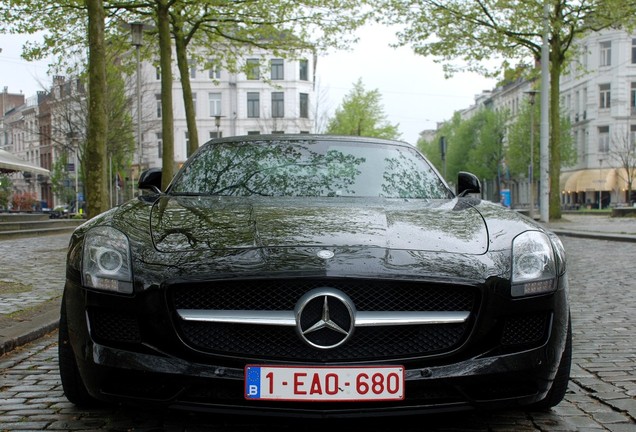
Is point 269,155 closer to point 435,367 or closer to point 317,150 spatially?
point 317,150

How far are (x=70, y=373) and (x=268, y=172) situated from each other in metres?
1.63

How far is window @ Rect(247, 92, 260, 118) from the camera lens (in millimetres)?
65144

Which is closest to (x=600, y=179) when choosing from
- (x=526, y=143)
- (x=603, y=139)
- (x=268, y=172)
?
(x=603, y=139)

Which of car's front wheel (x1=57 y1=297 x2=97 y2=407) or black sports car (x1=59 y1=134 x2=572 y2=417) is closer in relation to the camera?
black sports car (x1=59 y1=134 x2=572 y2=417)

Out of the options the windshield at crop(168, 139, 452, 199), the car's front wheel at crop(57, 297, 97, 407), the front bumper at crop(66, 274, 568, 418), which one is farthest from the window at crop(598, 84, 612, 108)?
the car's front wheel at crop(57, 297, 97, 407)

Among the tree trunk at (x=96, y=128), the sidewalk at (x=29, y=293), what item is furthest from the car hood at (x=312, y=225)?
the tree trunk at (x=96, y=128)

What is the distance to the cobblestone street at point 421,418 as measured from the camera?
3.10 m

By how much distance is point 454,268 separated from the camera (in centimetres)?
285

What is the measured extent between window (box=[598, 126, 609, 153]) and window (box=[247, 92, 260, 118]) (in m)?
28.6

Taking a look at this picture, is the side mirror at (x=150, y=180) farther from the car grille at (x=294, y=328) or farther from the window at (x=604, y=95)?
the window at (x=604, y=95)

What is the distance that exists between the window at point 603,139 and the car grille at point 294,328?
58435 mm

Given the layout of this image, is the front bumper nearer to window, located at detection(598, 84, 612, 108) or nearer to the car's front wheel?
the car's front wheel

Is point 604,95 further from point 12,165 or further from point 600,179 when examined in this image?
point 12,165

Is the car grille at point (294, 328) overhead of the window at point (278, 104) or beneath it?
beneath
